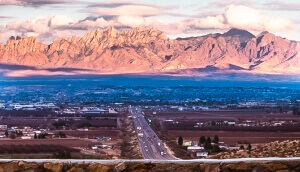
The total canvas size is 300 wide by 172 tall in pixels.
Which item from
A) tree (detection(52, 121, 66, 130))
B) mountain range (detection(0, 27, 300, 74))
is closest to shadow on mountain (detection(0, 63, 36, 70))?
mountain range (detection(0, 27, 300, 74))

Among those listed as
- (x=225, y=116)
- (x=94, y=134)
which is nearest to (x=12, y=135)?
(x=94, y=134)

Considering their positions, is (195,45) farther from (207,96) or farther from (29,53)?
(207,96)

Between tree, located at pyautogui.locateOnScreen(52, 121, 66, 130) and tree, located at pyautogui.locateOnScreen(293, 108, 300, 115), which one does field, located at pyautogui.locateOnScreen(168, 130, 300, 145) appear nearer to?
tree, located at pyautogui.locateOnScreen(52, 121, 66, 130)

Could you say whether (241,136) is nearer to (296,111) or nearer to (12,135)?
(12,135)

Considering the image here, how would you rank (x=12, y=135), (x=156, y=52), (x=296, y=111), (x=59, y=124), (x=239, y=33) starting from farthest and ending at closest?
(x=296, y=111)
(x=59, y=124)
(x=156, y=52)
(x=12, y=135)
(x=239, y=33)

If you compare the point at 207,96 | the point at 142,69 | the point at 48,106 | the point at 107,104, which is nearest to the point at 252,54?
the point at 142,69

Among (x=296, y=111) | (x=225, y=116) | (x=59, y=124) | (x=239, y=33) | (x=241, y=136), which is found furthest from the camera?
(x=296, y=111)

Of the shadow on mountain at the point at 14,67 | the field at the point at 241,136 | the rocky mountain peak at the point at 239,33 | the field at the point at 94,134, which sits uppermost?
the rocky mountain peak at the point at 239,33

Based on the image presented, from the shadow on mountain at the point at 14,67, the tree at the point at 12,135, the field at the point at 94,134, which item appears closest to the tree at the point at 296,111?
the field at the point at 94,134

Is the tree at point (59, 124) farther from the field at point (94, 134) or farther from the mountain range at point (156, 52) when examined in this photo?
the mountain range at point (156, 52)
